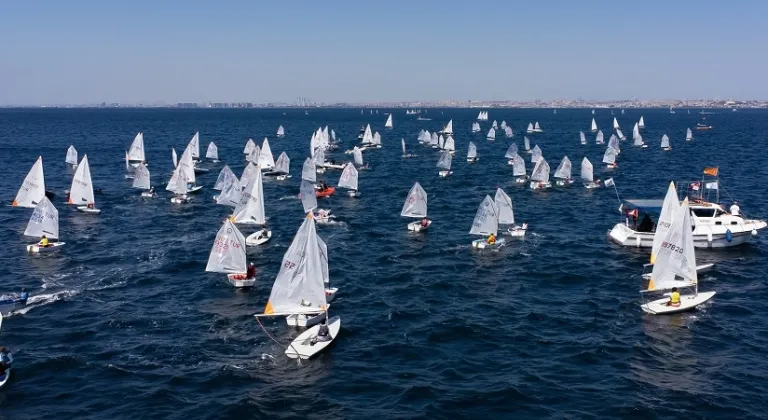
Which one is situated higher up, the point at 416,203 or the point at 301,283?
the point at 416,203

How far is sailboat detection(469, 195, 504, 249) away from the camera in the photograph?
6359 cm

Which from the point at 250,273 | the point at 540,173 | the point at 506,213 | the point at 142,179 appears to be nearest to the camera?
the point at 250,273

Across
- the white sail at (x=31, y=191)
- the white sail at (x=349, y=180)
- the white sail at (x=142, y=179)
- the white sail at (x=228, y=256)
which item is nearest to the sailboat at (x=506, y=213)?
the white sail at (x=228, y=256)

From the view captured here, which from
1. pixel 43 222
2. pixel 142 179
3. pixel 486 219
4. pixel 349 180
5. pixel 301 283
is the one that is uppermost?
pixel 142 179

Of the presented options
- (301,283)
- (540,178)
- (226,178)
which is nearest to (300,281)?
(301,283)

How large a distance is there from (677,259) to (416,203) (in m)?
32.7

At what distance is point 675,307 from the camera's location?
148ft

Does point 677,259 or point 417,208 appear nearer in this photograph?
point 677,259

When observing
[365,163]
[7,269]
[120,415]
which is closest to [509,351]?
[120,415]

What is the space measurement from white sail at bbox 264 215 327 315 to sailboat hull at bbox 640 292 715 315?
2304 centimetres

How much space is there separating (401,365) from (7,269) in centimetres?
3826

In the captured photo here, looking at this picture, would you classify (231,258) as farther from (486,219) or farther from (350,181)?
(350,181)

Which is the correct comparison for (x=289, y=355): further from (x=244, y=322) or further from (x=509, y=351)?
(x=509, y=351)

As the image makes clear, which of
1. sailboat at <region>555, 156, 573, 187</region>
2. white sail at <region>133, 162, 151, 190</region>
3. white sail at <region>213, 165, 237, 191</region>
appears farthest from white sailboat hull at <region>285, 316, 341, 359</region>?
sailboat at <region>555, 156, 573, 187</region>
